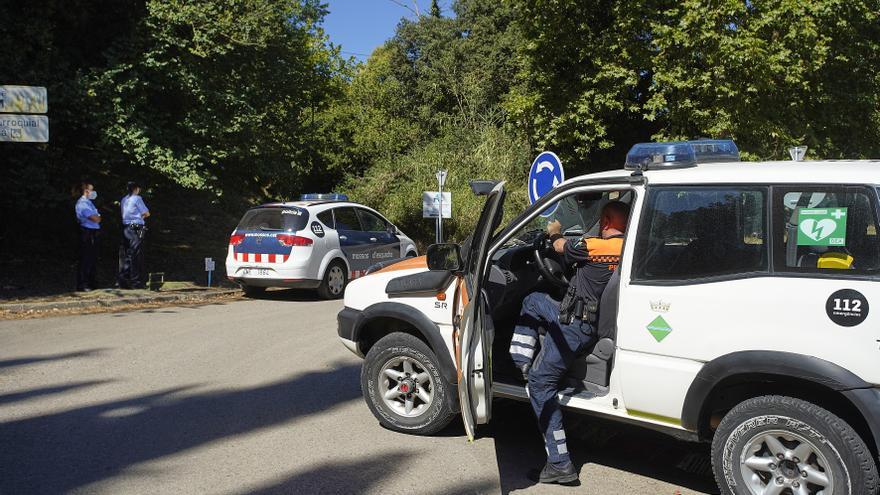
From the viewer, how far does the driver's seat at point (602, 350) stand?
4.55 meters

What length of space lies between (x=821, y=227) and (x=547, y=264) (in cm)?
192

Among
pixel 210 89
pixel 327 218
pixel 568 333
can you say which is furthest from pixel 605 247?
pixel 210 89

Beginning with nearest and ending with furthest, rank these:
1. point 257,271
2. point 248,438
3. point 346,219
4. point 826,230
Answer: point 826,230 → point 248,438 → point 257,271 → point 346,219

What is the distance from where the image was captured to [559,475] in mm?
4578

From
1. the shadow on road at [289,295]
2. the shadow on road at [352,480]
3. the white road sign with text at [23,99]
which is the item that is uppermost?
the white road sign with text at [23,99]

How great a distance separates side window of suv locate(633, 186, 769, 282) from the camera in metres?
4.07

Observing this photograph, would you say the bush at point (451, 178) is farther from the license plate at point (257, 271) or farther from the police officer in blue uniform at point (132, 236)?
the police officer in blue uniform at point (132, 236)

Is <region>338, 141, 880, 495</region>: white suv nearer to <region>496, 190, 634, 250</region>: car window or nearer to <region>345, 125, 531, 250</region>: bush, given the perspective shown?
<region>496, 190, 634, 250</region>: car window

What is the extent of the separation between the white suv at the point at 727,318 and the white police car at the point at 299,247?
7217 mm

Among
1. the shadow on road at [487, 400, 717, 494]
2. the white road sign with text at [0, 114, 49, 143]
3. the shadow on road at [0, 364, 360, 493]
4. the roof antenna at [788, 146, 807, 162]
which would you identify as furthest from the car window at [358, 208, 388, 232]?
the shadow on road at [487, 400, 717, 494]

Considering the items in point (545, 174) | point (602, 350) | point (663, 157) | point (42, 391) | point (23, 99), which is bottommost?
point (42, 391)

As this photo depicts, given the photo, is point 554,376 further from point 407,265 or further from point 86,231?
point 86,231

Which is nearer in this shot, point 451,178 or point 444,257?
point 444,257

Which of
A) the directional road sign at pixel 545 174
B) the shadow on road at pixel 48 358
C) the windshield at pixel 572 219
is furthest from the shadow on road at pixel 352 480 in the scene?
the directional road sign at pixel 545 174
